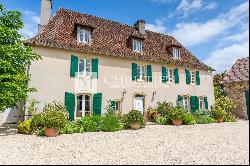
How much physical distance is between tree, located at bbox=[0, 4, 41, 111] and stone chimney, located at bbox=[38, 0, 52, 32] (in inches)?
157

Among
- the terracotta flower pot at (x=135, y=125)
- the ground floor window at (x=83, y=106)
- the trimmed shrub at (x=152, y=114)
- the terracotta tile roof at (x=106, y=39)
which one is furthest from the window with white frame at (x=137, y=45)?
the terracotta flower pot at (x=135, y=125)

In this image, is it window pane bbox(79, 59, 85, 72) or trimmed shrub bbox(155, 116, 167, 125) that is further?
trimmed shrub bbox(155, 116, 167, 125)

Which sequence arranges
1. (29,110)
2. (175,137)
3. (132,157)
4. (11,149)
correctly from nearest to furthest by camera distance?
Result: (132,157) → (11,149) → (175,137) → (29,110)

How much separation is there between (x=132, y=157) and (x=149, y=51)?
12.9 metres

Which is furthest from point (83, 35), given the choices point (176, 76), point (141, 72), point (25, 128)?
point (176, 76)

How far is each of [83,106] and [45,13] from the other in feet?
23.8

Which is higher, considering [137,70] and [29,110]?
[137,70]

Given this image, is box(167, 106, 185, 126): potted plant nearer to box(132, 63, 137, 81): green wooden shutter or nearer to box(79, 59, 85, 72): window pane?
box(132, 63, 137, 81): green wooden shutter

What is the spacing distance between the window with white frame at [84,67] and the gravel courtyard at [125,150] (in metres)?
5.82

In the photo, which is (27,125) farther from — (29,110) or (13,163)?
(13,163)

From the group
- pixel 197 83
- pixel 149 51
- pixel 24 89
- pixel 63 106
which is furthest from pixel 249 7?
pixel 197 83

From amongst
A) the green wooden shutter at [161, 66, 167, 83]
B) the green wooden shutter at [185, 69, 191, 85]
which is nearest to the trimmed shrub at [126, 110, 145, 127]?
the green wooden shutter at [161, 66, 167, 83]

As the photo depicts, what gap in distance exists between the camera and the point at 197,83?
19703mm

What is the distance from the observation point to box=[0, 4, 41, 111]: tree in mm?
10742
